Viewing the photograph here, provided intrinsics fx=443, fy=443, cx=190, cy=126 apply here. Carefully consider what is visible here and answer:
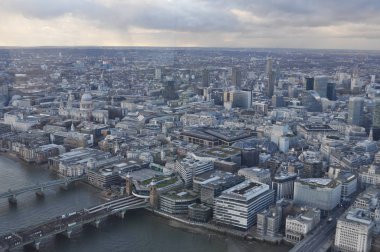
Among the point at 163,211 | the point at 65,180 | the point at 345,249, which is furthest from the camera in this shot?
the point at 65,180

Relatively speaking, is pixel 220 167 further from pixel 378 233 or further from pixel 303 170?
pixel 378 233

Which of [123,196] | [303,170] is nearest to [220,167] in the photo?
[303,170]

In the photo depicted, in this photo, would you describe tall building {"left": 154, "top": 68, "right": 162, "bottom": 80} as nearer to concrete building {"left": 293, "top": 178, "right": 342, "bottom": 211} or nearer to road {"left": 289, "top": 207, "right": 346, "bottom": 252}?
concrete building {"left": 293, "top": 178, "right": 342, "bottom": 211}

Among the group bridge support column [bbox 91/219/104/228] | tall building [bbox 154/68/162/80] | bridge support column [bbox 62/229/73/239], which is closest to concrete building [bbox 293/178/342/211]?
bridge support column [bbox 91/219/104/228]

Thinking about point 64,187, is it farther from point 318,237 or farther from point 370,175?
point 370,175

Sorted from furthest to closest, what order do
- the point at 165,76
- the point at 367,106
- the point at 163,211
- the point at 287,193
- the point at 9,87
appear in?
the point at 165,76 → the point at 9,87 → the point at 367,106 → the point at 287,193 → the point at 163,211

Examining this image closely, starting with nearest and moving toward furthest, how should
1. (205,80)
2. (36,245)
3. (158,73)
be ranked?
(36,245)
(205,80)
(158,73)

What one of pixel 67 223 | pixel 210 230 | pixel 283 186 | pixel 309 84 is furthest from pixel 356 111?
pixel 67 223
